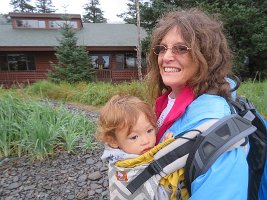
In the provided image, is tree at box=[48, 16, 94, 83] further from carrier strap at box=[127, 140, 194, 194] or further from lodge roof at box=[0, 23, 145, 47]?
carrier strap at box=[127, 140, 194, 194]

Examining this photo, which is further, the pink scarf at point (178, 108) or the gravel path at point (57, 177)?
the gravel path at point (57, 177)

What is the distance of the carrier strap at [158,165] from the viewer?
1.13 metres

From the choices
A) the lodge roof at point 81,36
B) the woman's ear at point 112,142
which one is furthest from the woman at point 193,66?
the lodge roof at point 81,36

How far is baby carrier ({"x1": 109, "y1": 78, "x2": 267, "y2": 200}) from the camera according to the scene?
1054mm

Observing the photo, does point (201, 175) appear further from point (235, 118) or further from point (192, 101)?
point (192, 101)

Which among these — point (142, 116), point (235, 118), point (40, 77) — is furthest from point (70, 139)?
point (40, 77)

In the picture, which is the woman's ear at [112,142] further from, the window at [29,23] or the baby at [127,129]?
the window at [29,23]

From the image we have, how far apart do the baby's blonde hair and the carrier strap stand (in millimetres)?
329

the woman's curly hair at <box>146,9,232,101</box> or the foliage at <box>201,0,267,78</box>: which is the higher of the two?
the foliage at <box>201,0,267,78</box>

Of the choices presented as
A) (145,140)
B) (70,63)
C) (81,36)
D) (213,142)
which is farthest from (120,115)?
(81,36)

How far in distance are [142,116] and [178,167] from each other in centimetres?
48

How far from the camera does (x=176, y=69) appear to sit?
1.55 meters

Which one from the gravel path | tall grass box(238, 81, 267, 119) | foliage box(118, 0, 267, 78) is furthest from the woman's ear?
foliage box(118, 0, 267, 78)

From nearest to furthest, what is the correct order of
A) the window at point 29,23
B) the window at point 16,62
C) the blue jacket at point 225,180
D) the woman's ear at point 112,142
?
the blue jacket at point 225,180 < the woman's ear at point 112,142 < the window at point 16,62 < the window at point 29,23
